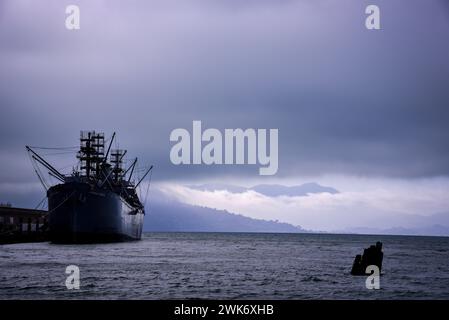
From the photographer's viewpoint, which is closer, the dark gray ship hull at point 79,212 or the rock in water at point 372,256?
the rock in water at point 372,256

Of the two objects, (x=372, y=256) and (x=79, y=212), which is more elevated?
(x=79, y=212)

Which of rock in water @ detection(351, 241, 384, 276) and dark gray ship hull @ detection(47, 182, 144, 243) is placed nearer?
rock in water @ detection(351, 241, 384, 276)

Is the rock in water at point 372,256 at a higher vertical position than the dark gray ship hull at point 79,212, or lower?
lower

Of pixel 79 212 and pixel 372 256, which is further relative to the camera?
pixel 79 212

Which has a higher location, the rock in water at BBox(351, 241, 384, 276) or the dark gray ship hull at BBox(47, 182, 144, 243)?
the dark gray ship hull at BBox(47, 182, 144, 243)

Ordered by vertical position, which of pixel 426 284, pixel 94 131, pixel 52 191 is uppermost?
pixel 94 131

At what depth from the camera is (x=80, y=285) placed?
40094mm
